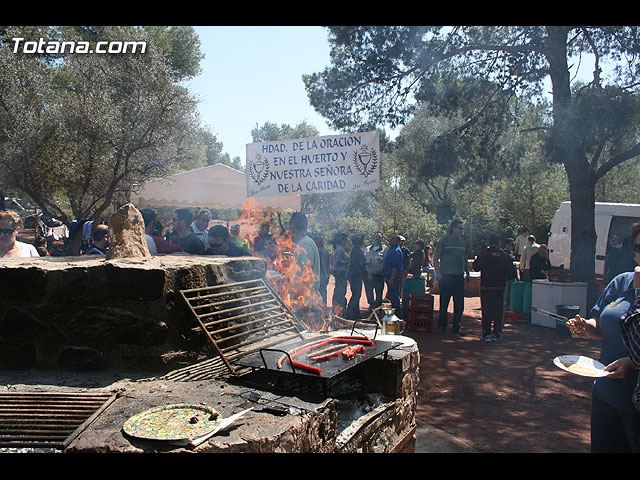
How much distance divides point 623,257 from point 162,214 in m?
22.9

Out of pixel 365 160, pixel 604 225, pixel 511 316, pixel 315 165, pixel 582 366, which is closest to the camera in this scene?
pixel 582 366

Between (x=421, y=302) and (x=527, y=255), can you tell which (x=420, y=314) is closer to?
(x=421, y=302)

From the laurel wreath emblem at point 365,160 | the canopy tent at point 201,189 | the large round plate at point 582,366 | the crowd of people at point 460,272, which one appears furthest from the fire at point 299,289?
the canopy tent at point 201,189

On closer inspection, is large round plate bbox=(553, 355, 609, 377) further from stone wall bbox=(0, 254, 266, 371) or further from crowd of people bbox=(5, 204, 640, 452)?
stone wall bbox=(0, 254, 266, 371)

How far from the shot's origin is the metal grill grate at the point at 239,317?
3605mm

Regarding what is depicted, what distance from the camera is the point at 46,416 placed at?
258cm

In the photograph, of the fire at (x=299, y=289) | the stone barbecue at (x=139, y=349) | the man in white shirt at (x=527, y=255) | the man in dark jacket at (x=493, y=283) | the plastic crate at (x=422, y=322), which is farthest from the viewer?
the man in white shirt at (x=527, y=255)

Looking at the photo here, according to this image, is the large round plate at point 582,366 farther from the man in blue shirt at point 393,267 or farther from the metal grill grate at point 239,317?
the man in blue shirt at point 393,267

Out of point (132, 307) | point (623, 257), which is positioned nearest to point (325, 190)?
point (132, 307)

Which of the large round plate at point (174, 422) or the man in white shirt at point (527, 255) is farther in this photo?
the man in white shirt at point (527, 255)

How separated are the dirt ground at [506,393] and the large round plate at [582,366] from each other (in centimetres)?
181

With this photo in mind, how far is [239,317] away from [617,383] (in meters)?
2.77

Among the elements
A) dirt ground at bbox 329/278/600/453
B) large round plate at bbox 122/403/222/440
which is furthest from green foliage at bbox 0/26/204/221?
large round plate at bbox 122/403/222/440

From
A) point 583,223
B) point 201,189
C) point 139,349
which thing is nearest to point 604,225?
point 583,223
